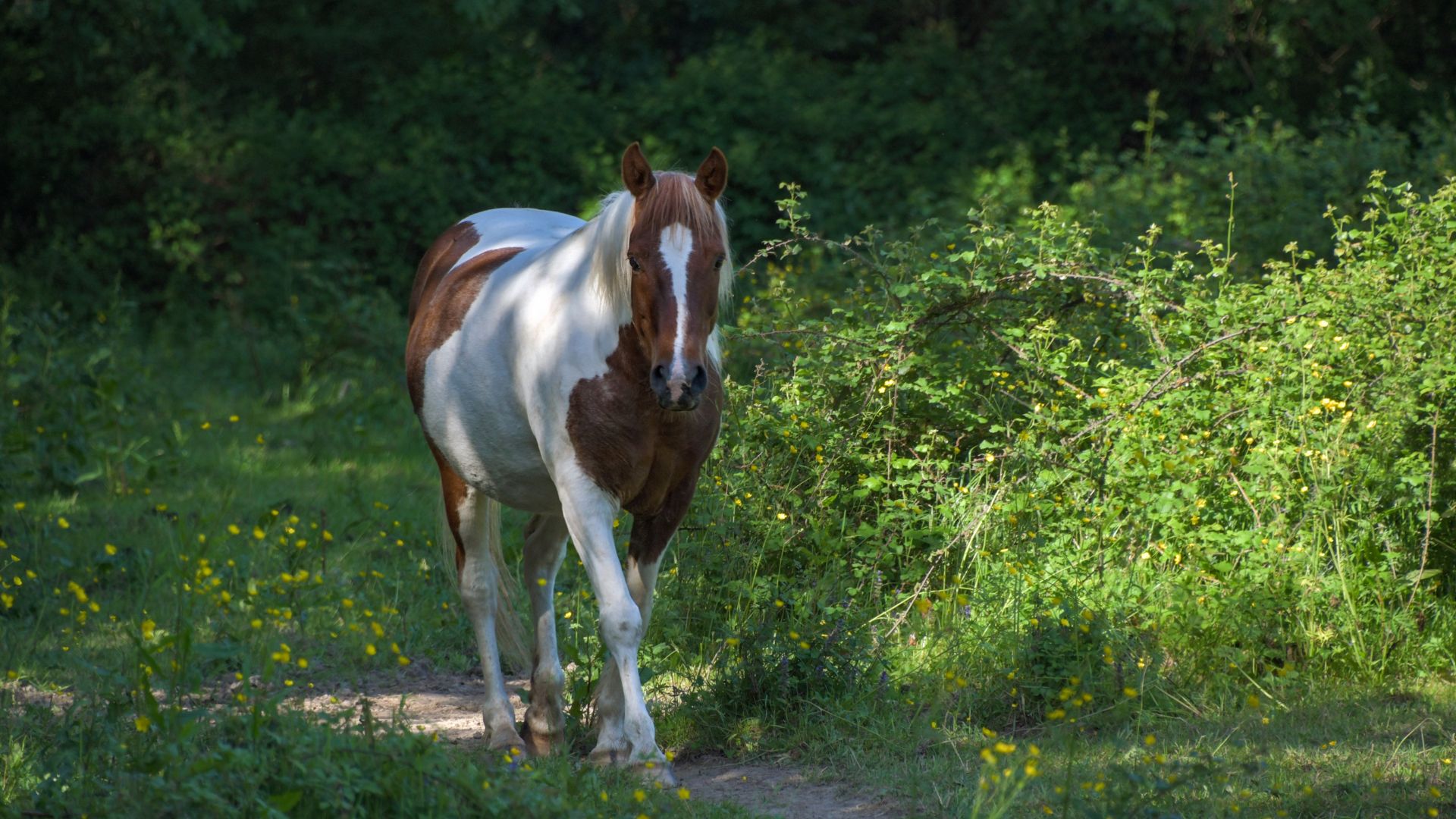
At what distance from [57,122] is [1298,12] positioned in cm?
1130

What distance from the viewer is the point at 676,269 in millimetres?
3994

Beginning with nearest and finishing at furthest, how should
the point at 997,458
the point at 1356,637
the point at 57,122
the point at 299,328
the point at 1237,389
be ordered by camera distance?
the point at 1356,637 → the point at 1237,389 → the point at 997,458 → the point at 299,328 → the point at 57,122

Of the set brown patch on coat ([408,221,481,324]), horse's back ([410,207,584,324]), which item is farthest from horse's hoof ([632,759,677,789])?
brown patch on coat ([408,221,481,324])

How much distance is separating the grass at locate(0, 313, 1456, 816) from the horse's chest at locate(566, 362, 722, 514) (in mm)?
802

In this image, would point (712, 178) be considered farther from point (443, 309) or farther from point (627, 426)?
point (443, 309)

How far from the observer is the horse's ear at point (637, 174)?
414cm

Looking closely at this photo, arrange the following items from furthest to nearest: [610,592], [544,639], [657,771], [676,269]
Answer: [544,639] → [610,592] → [657,771] → [676,269]

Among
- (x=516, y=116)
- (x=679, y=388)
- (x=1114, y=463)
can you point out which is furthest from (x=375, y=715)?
(x=516, y=116)

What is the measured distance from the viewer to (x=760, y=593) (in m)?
5.16

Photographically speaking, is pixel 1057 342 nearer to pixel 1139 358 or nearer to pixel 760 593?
pixel 1139 358

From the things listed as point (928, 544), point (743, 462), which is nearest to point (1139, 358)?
point (928, 544)

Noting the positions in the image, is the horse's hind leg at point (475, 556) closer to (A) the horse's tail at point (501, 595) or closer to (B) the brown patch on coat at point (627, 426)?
(A) the horse's tail at point (501, 595)

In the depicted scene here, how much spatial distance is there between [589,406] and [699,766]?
127 centimetres

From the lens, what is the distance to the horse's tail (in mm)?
5281
